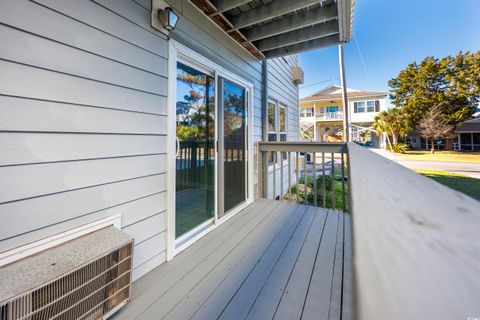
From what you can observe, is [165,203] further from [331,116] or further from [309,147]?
[331,116]

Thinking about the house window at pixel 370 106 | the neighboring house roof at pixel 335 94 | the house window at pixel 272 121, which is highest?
the neighboring house roof at pixel 335 94

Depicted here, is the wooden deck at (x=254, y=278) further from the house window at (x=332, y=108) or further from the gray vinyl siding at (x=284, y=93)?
the house window at (x=332, y=108)

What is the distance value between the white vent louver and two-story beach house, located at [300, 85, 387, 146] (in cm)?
1930

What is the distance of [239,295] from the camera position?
1.51 metres

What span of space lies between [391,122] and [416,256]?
20742 millimetres

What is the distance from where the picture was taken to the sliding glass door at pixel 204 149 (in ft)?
7.09

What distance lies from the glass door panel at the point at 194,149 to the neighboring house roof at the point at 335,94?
19.2 meters

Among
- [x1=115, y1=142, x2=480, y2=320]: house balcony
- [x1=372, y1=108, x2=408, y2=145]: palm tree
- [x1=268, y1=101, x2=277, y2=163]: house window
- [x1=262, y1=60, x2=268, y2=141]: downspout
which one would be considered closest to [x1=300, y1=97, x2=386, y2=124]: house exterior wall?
[x1=372, y1=108, x2=408, y2=145]: palm tree

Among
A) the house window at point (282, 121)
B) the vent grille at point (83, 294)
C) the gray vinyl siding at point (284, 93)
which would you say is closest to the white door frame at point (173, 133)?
the vent grille at point (83, 294)

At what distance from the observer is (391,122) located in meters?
16.9

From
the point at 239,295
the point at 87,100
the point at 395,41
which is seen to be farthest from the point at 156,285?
the point at 395,41

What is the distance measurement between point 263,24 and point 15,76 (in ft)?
9.08

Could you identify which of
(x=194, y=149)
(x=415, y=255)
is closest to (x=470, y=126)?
(x=194, y=149)

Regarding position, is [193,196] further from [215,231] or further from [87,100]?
[87,100]
